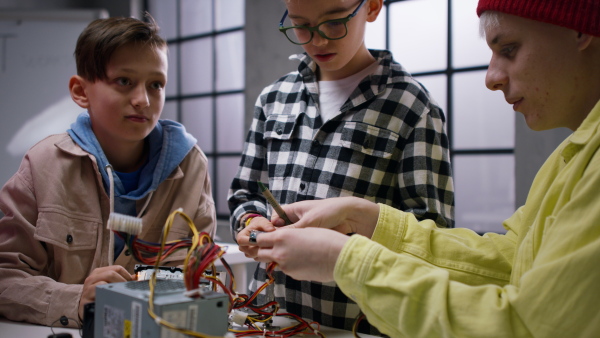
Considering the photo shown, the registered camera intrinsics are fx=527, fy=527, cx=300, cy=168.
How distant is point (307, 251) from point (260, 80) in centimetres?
282

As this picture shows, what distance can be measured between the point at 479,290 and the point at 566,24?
1.43 feet

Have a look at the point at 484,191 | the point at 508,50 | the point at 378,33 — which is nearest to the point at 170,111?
the point at 378,33

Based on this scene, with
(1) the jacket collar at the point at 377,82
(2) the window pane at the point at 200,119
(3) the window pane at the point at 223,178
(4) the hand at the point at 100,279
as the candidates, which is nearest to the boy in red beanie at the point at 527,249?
(4) the hand at the point at 100,279

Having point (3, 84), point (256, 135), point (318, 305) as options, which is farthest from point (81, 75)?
point (3, 84)

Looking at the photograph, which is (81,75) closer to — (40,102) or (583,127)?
(583,127)

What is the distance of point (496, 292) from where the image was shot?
784mm

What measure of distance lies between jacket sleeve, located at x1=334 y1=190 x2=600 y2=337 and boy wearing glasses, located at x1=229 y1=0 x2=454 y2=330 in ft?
1.46

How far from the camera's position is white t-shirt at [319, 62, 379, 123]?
1.44 m

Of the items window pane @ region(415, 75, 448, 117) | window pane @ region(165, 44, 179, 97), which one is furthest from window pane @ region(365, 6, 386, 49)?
window pane @ region(165, 44, 179, 97)

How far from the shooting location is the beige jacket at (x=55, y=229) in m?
1.16

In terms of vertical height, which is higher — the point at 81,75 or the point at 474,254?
the point at 81,75

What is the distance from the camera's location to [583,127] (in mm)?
827

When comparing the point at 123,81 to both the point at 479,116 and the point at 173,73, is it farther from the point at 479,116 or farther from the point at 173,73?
the point at 173,73

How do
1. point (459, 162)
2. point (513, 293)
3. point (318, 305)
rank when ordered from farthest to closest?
1. point (459, 162)
2. point (318, 305)
3. point (513, 293)
